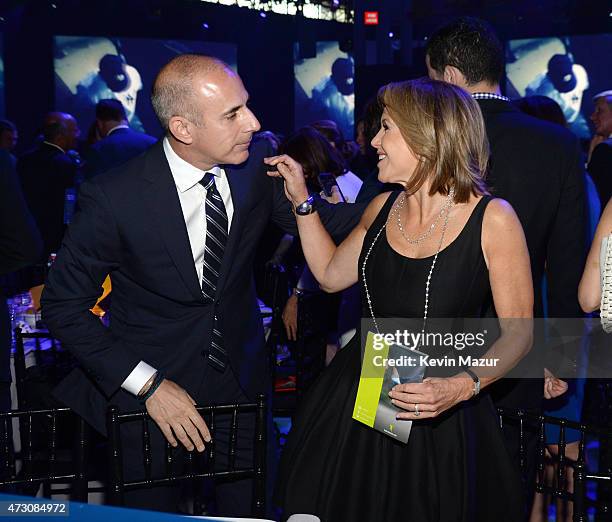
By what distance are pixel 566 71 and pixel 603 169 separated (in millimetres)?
7400

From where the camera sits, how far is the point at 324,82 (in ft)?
46.4

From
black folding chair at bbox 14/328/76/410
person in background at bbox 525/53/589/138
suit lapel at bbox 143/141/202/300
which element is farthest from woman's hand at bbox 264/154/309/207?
person in background at bbox 525/53/589/138

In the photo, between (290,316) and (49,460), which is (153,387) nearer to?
(49,460)

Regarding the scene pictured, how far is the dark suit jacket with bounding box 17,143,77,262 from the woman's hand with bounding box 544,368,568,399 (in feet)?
16.6

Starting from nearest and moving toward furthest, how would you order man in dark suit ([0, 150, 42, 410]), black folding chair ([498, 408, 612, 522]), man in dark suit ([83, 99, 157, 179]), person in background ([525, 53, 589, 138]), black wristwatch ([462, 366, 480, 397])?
1. black folding chair ([498, 408, 612, 522])
2. black wristwatch ([462, 366, 480, 397])
3. man in dark suit ([0, 150, 42, 410])
4. man in dark suit ([83, 99, 157, 179])
5. person in background ([525, 53, 589, 138])

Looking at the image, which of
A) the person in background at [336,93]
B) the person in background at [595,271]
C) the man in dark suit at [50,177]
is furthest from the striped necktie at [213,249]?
the person in background at [336,93]

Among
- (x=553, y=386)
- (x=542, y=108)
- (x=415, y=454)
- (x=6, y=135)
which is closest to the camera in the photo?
(x=415, y=454)

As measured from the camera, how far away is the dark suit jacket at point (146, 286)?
215 cm

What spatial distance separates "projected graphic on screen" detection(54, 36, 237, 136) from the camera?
38.9ft

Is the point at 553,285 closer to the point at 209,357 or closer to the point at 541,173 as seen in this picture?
the point at 541,173

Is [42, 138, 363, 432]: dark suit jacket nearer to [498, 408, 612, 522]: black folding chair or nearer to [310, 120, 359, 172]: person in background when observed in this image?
[498, 408, 612, 522]: black folding chair

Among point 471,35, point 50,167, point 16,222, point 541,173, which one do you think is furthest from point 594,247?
point 50,167

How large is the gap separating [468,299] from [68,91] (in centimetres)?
1081

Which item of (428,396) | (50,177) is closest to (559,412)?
(428,396)
